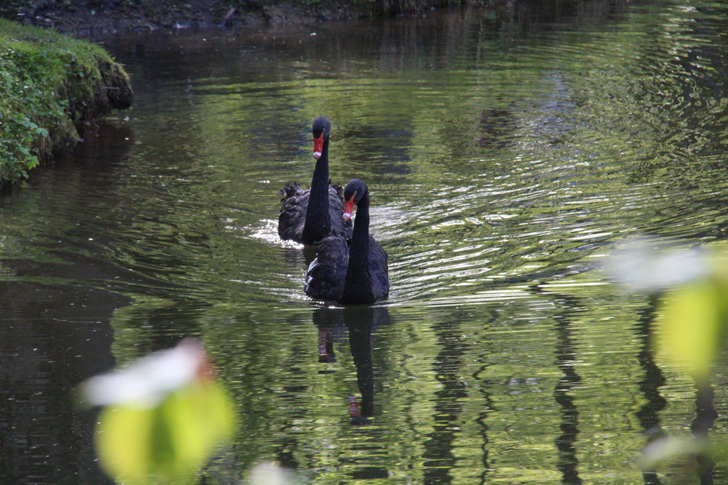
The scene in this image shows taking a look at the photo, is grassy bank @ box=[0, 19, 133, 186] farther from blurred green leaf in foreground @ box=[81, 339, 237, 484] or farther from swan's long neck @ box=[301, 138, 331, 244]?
blurred green leaf in foreground @ box=[81, 339, 237, 484]

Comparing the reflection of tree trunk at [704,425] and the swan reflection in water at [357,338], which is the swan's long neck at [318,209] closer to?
the swan reflection in water at [357,338]

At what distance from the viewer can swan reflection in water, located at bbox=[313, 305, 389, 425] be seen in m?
4.01

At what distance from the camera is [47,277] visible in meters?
6.13

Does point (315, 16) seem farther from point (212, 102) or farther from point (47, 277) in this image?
point (47, 277)

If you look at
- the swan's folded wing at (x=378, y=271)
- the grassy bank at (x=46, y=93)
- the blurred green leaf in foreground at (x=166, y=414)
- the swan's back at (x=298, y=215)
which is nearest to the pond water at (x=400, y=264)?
the swan's folded wing at (x=378, y=271)

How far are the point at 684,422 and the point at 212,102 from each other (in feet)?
35.0

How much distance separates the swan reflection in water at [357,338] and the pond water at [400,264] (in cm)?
2

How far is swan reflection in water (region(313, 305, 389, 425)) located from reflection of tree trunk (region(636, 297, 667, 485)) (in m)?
1.26

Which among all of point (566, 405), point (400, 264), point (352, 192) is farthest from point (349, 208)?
point (566, 405)

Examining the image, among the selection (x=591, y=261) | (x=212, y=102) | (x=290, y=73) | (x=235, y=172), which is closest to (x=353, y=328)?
(x=591, y=261)

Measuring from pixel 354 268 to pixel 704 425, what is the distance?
2.91m

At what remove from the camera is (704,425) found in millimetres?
3344

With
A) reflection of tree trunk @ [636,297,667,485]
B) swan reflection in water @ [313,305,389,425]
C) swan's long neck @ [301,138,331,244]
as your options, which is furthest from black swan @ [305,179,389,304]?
reflection of tree trunk @ [636,297,667,485]

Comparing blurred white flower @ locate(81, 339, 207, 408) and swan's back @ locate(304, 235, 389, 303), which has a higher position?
blurred white flower @ locate(81, 339, 207, 408)
